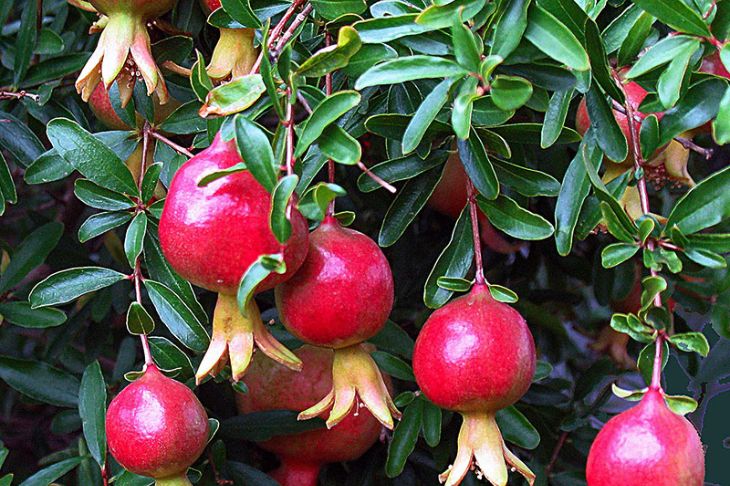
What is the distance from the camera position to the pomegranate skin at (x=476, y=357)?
772mm

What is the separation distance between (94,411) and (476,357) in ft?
1.76

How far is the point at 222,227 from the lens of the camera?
69cm

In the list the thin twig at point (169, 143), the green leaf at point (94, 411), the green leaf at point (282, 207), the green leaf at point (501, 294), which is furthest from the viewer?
the green leaf at point (94, 411)

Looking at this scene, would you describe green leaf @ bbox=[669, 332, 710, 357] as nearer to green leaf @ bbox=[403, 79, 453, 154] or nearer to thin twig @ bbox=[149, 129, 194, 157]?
green leaf @ bbox=[403, 79, 453, 154]

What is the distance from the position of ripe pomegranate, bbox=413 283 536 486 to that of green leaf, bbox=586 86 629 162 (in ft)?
0.55

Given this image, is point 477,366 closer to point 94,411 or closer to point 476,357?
point 476,357

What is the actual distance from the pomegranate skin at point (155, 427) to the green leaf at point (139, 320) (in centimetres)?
5

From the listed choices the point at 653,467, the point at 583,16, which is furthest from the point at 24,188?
the point at 653,467

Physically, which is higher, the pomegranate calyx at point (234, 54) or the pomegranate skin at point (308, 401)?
the pomegranate calyx at point (234, 54)

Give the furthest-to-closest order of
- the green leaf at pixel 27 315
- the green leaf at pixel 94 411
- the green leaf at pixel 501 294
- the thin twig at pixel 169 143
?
the green leaf at pixel 27 315 → the green leaf at pixel 94 411 → the thin twig at pixel 169 143 → the green leaf at pixel 501 294

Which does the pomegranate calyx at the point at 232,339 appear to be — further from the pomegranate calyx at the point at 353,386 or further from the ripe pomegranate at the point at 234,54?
the ripe pomegranate at the point at 234,54

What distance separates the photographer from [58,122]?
Result: 0.93 m

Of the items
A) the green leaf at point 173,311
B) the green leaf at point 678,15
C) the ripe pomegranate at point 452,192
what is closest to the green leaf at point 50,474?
the green leaf at point 173,311

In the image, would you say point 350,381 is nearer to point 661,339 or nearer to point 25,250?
point 661,339
